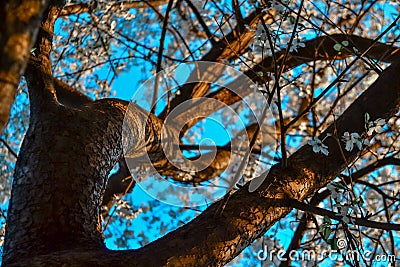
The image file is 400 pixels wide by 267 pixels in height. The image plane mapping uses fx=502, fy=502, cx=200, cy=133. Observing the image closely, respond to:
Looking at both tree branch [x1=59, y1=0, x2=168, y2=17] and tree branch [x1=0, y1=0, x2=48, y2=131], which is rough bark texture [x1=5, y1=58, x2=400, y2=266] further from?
tree branch [x1=59, y1=0, x2=168, y2=17]

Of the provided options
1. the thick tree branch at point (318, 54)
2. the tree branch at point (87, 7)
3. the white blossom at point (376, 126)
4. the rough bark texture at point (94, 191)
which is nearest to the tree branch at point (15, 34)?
the rough bark texture at point (94, 191)

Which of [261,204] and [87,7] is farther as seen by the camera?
[87,7]

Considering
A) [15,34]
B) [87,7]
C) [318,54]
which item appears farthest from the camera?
[87,7]

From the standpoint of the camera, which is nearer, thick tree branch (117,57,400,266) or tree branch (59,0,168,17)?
thick tree branch (117,57,400,266)

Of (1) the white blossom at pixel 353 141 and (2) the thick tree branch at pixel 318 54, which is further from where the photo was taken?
(2) the thick tree branch at pixel 318 54

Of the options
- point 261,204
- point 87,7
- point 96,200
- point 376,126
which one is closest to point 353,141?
point 376,126

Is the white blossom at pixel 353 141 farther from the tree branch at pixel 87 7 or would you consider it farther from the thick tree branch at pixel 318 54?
the tree branch at pixel 87 7

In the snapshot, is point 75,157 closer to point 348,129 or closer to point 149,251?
point 149,251

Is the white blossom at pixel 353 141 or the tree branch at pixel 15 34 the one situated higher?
the white blossom at pixel 353 141

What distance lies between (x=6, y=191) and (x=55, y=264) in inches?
119

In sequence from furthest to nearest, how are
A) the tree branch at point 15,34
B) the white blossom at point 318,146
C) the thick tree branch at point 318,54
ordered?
the thick tree branch at point 318,54
the white blossom at point 318,146
the tree branch at point 15,34

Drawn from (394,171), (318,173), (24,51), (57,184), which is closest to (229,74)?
(394,171)

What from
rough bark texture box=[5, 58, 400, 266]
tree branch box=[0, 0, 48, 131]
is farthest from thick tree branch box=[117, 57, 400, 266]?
tree branch box=[0, 0, 48, 131]

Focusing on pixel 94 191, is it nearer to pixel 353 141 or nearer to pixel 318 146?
pixel 318 146
